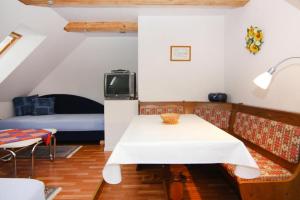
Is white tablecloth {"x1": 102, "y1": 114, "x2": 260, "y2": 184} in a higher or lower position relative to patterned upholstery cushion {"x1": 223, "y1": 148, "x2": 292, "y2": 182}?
higher

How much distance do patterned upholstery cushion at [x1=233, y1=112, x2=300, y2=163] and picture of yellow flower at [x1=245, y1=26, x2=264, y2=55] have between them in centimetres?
81

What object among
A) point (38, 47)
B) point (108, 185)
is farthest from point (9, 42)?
point (108, 185)

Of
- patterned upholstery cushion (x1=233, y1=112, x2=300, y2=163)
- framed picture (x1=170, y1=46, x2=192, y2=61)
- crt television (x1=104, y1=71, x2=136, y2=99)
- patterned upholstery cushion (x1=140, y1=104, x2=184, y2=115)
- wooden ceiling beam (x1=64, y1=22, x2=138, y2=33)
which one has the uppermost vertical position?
wooden ceiling beam (x1=64, y1=22, x2=138, y2=33)

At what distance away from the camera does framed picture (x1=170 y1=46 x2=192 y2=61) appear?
4.12 meters

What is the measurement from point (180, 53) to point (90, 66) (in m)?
2.21

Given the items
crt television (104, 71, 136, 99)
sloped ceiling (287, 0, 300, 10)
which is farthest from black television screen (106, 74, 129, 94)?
sloped ceiling (287, 0, 300, 10)

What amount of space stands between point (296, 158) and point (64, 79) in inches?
186

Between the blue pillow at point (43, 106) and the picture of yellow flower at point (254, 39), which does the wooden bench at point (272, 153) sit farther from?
the blue pillow at point (43, 106)

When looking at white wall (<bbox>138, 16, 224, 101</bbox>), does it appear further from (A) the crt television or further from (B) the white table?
(B) the white table

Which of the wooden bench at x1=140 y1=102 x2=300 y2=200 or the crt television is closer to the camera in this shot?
the wooden bench at x1=140 y1=102 x2=300 y2=200

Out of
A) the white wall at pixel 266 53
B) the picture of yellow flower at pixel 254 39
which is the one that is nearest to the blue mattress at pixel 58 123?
the white wall at pixel 266 53

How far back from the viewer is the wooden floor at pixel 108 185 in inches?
99.0

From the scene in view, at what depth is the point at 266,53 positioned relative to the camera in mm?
2818

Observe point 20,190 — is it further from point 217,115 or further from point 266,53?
point 217,115
